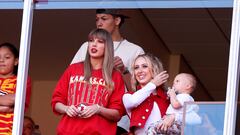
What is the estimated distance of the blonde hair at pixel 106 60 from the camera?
9.50m

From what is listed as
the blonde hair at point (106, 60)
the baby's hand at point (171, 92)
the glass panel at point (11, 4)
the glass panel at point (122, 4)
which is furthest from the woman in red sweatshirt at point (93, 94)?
the glass panel at point (11, 4)

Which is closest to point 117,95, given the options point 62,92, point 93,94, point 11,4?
point 93,94

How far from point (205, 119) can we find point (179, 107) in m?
0.23

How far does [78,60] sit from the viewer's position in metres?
10.0

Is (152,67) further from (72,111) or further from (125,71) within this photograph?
(72,111)

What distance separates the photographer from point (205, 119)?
921cm

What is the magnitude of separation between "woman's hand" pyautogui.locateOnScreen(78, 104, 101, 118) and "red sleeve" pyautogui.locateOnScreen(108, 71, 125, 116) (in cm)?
17

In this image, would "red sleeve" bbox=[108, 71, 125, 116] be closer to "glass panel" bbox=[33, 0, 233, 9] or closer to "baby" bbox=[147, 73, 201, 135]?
"baby" bbox=[147, 73, 201, 135]

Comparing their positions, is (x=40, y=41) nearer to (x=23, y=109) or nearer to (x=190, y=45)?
(x=190, y=45)

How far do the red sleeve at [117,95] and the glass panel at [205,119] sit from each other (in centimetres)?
54

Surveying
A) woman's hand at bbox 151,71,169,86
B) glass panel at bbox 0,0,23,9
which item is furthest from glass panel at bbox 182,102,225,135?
glass panel at bbox 0,0,23,9

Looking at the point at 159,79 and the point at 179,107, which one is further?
the point at 159,79

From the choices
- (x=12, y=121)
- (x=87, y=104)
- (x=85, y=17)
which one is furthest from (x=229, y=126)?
(x=85, y=17)

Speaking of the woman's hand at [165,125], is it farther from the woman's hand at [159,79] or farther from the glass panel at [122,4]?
the glass panel at [122,4]
